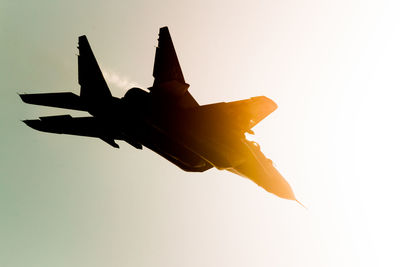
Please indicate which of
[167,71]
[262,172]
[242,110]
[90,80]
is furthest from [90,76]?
[262,172]

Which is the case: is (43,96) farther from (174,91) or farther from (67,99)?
(174,91)

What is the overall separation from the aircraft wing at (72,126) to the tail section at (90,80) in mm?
1800

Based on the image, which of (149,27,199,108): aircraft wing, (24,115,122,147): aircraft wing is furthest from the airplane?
(24,115,122,147): aircraft wing

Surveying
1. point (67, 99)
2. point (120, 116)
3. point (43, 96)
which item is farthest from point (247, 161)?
A: point (43, 96)

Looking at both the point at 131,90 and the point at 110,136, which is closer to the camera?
the point at 131,90

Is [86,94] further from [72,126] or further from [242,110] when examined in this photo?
[242,110]

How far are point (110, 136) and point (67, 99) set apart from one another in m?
3.08

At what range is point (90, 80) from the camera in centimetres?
844

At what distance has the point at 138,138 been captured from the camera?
9656mm

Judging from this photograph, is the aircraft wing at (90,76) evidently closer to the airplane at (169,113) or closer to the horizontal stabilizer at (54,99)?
the airplane at (169,113)

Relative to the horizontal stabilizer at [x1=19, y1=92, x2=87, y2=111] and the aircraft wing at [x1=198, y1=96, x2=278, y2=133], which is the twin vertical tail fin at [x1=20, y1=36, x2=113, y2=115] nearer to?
the horizontal stabilizer at [x1=19, y1=92, x2=87, y2=111]

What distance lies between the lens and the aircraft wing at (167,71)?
348 inches

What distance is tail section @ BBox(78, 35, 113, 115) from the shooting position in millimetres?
8398

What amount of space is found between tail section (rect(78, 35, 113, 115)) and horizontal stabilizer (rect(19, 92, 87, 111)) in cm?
31
